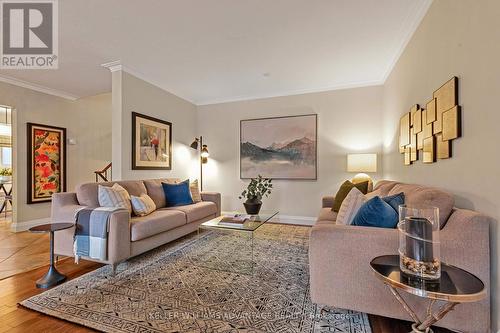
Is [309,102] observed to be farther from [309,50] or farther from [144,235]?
[144,235]

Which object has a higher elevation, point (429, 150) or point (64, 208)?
point (429, 150)

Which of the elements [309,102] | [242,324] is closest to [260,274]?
[242,324]

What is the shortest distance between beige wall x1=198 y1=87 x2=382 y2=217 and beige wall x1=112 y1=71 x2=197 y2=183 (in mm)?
491

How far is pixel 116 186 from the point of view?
289 cm

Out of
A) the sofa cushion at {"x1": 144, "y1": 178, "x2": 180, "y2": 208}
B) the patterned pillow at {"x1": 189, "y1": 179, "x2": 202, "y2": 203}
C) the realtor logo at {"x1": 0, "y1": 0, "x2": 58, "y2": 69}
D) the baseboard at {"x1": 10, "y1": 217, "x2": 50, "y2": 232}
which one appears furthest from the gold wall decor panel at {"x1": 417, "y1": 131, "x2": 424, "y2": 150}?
the baseboard at {"x1": 10, "y1": 217, "x2": 50, "y2": 232}

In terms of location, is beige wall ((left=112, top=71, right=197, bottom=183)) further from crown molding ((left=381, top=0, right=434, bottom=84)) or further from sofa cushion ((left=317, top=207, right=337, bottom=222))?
crown molding ((left=381, top=0, right=434, bottom=84))

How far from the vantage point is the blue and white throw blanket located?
2.33 meters

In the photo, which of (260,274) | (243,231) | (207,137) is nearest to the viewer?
(260,274)

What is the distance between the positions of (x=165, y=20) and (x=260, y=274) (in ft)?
9.06

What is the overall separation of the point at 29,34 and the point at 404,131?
4.43m

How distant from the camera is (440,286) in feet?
3.51

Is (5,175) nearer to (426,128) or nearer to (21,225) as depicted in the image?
(21,225)

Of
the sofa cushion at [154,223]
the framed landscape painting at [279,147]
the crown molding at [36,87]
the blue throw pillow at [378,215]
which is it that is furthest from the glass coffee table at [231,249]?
the crown molding at [36,87]

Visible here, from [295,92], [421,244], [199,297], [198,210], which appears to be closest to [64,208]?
[198,210]
